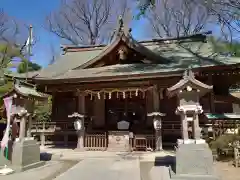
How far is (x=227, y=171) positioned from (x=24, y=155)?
686 centimetres

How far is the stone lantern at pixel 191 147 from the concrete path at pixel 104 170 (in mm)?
1446

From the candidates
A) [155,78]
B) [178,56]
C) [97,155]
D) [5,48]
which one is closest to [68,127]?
[97,155]

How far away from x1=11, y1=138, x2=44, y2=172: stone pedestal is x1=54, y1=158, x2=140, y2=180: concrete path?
1539 millimetres

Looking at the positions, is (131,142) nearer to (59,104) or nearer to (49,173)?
(49,173)

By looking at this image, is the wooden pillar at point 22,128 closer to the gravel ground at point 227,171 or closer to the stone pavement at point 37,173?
the stone pavement at point 37,173

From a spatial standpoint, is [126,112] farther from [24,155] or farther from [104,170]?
[24,155]

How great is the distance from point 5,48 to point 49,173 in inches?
991

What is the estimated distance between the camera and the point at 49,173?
7.71 metres

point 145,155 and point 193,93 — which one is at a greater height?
point 193,93

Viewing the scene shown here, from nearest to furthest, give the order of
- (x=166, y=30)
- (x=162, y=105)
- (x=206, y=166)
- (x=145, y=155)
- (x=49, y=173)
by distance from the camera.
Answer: (x=206, y=166), (x=49, y=173), (x=145, y=155), (x=162, y=105), (x=166, y=30)

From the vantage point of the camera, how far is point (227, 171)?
24.0 ft

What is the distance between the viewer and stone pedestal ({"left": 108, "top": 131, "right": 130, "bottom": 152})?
11.4 m

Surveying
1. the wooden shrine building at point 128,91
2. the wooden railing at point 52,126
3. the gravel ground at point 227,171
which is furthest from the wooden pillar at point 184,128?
the wooden railing at point 52,126

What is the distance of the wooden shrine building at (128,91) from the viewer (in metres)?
11.4
